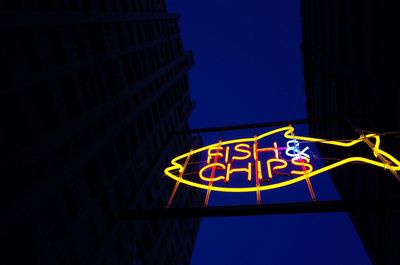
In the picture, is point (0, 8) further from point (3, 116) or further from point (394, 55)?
point (394, 55)

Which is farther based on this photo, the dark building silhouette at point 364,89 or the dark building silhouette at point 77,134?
the dark building silhouette at point 77,134

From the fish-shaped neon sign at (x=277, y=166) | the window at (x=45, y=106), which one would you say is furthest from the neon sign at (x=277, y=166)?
the window at (x=45, y=106)

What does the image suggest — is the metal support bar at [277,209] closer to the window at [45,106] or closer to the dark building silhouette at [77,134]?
the dark building silhouette at [77,134]

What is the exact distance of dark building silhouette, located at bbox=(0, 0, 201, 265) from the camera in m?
13.6

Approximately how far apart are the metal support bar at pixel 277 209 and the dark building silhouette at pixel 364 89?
4.21 m

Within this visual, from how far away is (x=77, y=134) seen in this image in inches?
730

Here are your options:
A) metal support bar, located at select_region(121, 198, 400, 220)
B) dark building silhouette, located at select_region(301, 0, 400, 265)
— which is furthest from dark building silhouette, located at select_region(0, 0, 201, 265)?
dark building silhouette, located at select_region(301, 0, 400, 265)

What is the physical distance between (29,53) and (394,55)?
50.7 feet

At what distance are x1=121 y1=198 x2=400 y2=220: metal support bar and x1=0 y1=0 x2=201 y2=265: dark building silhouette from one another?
119 cm

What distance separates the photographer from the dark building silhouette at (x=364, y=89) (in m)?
12.6

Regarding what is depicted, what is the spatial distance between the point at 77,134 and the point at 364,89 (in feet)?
49.3

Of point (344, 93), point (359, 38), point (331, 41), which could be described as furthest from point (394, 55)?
point (331, 41)

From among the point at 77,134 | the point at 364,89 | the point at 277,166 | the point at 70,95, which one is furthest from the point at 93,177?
the point at 364,89

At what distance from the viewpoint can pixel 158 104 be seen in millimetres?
34969
